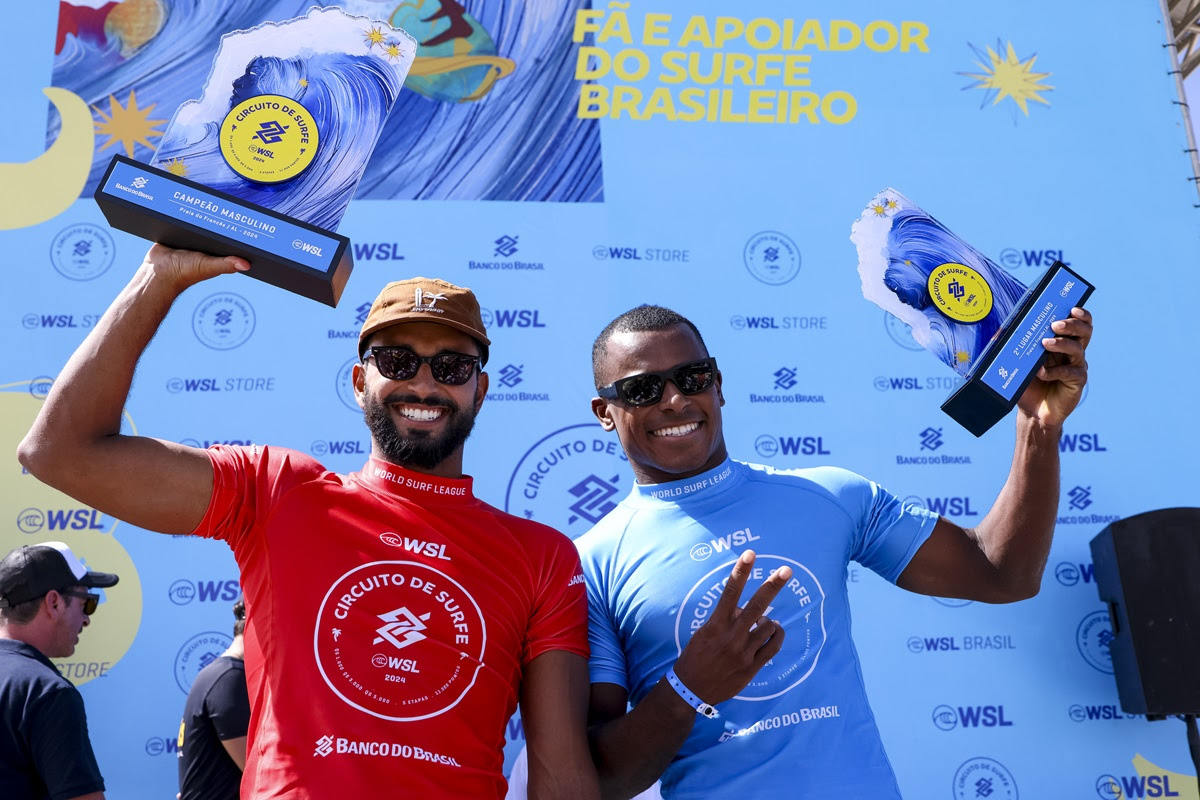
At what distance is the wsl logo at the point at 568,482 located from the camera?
3619mm

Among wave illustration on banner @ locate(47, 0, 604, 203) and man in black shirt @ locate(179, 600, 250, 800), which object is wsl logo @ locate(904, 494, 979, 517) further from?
man in black shirt @ locate(179, 600, 250, 800)

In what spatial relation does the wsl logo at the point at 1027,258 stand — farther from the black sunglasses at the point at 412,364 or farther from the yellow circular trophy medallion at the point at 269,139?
the yellow circular trophy medallion at the point at 269,139

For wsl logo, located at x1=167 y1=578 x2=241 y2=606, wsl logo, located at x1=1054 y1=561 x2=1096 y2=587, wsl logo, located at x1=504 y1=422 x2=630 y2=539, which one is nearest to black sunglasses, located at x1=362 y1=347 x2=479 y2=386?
wsl logo, located at x1=504 y1=422 x2=630 y2=539

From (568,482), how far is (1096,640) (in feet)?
6.74

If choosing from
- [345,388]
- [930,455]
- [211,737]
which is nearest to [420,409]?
[211,737]

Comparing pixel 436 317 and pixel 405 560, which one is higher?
pixel 436 317

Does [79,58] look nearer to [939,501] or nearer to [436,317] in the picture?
[436,317]

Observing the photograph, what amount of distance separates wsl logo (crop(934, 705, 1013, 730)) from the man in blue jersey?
1.84 m

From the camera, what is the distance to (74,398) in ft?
4.76

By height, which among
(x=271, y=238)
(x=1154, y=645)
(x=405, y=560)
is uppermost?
(x=271, y=238)

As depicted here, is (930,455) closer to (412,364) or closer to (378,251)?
(378,251)

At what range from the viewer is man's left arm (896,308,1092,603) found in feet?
6.09

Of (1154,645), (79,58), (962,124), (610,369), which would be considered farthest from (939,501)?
(79,58)

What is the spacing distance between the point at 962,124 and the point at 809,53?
0.72 meters
